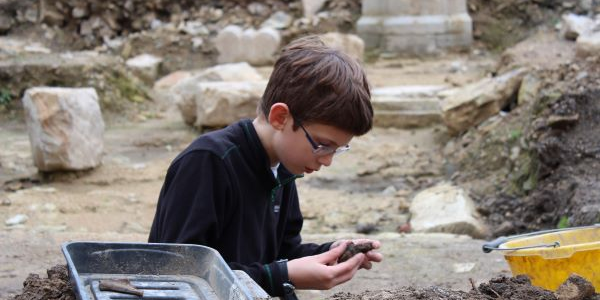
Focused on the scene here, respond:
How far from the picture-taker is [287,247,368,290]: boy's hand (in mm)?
2373

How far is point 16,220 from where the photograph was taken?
616cm

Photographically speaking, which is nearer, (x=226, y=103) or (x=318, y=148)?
(x=318, y=148)

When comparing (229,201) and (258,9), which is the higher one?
(229,201)

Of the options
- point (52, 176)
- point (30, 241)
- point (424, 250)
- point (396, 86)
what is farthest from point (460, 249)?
point (396, 86)

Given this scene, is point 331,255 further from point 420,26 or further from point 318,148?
point 420,26

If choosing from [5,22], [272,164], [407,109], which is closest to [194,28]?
[5,22]

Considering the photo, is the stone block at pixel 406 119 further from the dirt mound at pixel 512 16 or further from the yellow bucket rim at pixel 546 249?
the yellow bucket rim at pixel 546 249

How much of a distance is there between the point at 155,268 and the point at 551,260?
3.60ft

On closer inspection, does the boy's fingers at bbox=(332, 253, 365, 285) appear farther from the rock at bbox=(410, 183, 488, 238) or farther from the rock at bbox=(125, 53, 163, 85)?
the rock at bbox=(125, 53, 163, 85)

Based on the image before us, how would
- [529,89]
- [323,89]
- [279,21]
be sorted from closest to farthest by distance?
1. [323,89]
2. [529,89]
3. [279,21]

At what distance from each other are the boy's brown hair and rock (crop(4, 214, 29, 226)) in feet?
13.7

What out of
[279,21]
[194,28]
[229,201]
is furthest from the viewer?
[279,21]

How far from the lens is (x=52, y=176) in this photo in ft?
24.1

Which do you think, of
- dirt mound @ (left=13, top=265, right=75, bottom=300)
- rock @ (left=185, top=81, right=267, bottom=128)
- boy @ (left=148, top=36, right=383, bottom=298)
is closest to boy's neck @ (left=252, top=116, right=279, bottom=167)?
boy @ (left=148, top=36, right=383, bottom=298)
